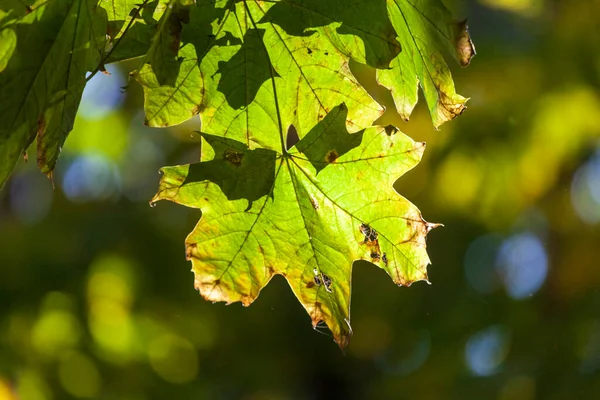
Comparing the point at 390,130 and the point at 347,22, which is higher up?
the point at 347,22

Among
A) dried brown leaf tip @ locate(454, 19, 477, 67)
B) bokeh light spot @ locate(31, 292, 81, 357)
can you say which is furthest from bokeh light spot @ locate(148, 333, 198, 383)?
dried brown leaf tip @ locate(454, 19, 477, 67)

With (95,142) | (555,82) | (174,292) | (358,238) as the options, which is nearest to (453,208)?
(555,82)

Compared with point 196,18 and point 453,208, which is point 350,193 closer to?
point 196,18

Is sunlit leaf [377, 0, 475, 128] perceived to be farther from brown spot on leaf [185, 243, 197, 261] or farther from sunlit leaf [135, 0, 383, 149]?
brown spot on leaf [185, 243, 197, 261]

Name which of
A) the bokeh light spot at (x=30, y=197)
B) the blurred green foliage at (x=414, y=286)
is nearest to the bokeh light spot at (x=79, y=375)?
the blurred green foliage at (x=414, y=286)

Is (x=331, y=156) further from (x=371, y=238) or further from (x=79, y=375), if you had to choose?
(x=79, y=375)

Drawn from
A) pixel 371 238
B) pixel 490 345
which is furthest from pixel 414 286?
pixel 371 238
